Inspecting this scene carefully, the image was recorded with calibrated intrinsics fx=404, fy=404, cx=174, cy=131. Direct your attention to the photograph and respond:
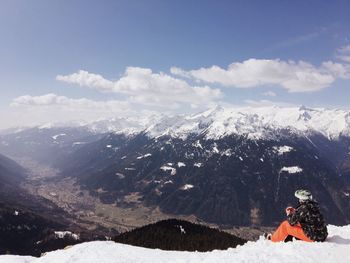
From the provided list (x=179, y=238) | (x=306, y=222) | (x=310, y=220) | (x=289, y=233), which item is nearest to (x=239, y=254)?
(x=289, y=233)

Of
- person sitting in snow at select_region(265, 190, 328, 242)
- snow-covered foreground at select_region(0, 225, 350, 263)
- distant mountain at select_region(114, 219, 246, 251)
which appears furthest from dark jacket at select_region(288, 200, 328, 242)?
distant mountain at select_region(114, 219, 246, 251)

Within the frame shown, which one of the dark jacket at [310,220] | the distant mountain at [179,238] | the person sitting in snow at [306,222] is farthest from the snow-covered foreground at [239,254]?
the distant mountain at [179,238]

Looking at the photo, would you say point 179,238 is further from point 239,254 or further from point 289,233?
point 239,254

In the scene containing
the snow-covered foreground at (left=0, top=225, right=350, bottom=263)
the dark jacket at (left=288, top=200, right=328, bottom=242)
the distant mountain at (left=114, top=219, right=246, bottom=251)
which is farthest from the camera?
the distant mountain at (left=114, top=219, right=246, bottom=251)

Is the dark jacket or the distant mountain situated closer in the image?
the dark jacket

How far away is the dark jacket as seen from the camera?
102ft

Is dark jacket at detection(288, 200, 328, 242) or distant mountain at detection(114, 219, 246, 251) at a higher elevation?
dark jacket at detection(288, 200, 328, 242)

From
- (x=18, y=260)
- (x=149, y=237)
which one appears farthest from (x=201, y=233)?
(x=18, y=260)

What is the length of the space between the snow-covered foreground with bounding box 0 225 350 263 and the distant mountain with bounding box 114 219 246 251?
126 meters

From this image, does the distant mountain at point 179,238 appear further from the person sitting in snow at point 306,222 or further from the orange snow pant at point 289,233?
the person sitting in snow at point 306,222

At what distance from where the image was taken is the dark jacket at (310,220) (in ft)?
102

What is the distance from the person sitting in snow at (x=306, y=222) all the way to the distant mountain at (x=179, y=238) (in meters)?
134

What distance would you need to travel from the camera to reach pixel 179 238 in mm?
179375

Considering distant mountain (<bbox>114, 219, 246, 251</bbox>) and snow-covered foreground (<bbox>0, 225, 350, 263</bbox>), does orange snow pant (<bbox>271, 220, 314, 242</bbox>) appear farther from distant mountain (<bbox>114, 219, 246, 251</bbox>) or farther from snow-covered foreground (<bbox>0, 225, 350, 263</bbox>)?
distant mountain (<bbox>114, 219, 246, 251</bbox>)
